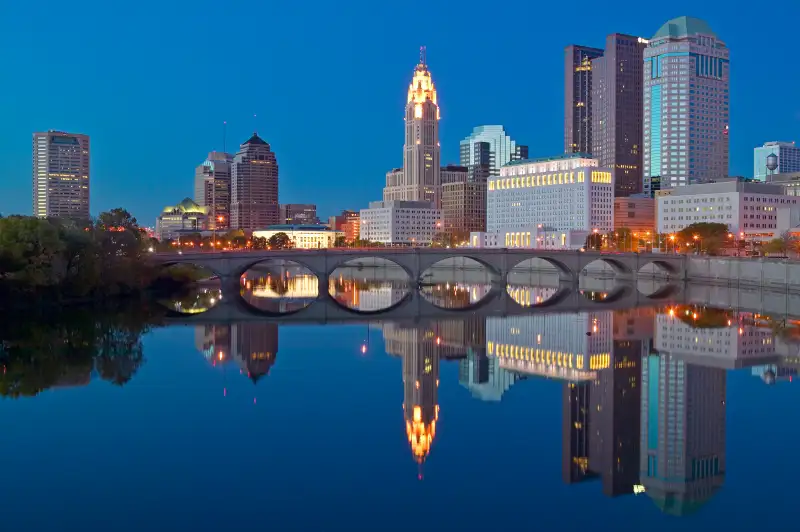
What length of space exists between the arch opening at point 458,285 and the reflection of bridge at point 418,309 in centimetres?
127

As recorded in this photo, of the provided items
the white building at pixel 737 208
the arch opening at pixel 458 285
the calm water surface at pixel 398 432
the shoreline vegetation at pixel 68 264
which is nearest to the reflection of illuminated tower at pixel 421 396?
the calm water surface at pixel 398 432

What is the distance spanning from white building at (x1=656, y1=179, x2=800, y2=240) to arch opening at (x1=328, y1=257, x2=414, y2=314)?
64153 mm

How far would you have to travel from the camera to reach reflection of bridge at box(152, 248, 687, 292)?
82.9m

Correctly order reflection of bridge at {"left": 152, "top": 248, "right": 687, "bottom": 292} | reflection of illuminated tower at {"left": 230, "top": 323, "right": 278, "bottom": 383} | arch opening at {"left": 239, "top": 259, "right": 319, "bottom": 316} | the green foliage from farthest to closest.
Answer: reflection of bridge at {"left": 152, "top": 248, "right": 687, "bottom": 292}, arch opening at {"left": 239, "top": 259, "right": 319, "bottom": 316}, the green foliage, reflection of illuminated tower at {"left": 230, "top": 323, "right": 278, "bottom": 383}

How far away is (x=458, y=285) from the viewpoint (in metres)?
108

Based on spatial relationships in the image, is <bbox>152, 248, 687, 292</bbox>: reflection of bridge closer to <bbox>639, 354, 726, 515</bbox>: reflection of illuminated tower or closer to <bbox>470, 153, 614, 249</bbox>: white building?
<bbox>639, 354, 726, 515</bbox>: reflection of illuminated tower

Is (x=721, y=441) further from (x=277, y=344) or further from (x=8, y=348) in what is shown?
(x=8, y=348)

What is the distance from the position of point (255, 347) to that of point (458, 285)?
62.3 meters

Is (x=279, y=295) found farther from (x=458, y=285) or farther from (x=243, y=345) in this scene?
(x=243, y=345)

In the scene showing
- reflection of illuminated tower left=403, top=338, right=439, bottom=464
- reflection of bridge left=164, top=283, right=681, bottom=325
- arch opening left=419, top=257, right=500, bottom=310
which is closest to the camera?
reflection of illuminated tower left=403, top=338, right=439, bottom=464

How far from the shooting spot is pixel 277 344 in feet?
164

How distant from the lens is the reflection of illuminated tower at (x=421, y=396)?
27.8 m

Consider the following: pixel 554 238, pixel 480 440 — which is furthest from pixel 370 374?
pixel 554 238

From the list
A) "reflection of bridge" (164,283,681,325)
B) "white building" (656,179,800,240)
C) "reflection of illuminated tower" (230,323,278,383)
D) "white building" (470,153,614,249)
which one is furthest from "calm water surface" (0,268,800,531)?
"white building" (470,153,614,249)
